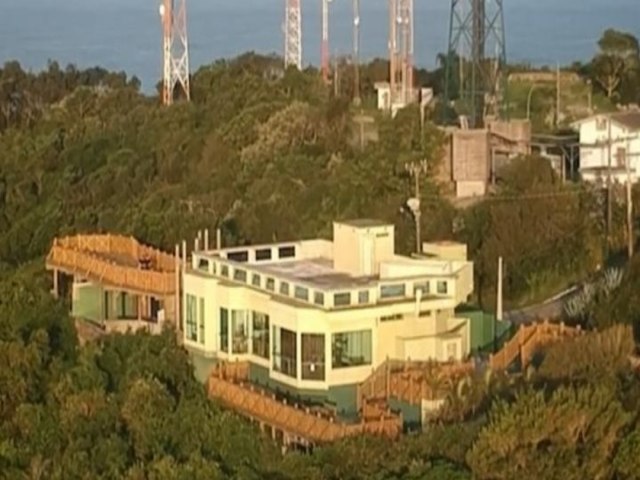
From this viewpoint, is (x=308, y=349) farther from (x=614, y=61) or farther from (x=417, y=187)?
(x=614, y=61)

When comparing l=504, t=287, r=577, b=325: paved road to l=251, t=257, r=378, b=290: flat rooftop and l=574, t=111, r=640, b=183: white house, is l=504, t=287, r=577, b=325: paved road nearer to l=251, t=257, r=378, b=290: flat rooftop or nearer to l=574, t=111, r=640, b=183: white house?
l=251, t=257, r=378, b=290: flat rooftop

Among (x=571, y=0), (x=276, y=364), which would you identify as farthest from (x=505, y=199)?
(x=571, y=0)

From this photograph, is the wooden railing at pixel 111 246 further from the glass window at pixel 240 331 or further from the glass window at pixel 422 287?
the glass window at pixel 422 287

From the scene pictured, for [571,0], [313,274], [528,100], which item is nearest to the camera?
[313,274]

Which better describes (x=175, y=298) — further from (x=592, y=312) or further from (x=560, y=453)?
(x=560, y=453)

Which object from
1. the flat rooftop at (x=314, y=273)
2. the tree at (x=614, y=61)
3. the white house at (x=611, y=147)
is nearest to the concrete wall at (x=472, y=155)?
the white house at (x=611, y=147)

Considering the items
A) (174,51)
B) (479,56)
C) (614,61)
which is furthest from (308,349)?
(174,51)
